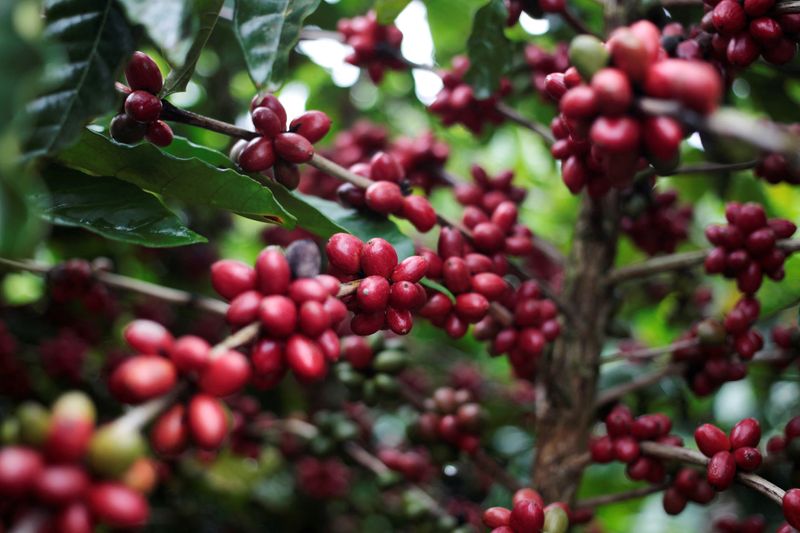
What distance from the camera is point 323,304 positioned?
84cm

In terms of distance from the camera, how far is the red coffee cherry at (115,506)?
58 centimetres

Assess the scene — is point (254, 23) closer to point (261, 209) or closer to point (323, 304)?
point (261, 209)

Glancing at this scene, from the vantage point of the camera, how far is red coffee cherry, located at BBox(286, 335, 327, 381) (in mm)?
788

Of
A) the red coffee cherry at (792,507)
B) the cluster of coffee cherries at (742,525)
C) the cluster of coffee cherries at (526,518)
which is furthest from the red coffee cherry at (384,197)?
the cluster of coffee cherries at (742,525)

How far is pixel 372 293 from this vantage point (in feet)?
3.06

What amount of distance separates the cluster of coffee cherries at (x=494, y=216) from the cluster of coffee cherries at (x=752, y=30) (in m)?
0.51

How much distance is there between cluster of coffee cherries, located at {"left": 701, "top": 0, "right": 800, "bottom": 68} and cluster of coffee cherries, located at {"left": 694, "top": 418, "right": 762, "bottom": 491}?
2.12 feet

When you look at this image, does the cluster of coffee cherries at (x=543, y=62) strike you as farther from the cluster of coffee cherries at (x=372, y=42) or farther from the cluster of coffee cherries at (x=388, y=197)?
the cluster of coffee cherries at (x=388, y=197)

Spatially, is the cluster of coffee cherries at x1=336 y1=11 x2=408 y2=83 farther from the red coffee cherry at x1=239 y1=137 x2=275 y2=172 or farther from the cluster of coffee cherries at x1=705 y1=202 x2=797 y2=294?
the cluster of coffee cherries at x1=705 y1=202 x2=797 y2=294

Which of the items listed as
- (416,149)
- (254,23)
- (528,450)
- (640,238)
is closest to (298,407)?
(528,450)

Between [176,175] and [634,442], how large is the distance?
1.01 meters

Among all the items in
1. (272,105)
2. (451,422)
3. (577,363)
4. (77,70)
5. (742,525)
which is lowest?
(742,525)

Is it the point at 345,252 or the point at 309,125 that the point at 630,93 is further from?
the point at 309,125

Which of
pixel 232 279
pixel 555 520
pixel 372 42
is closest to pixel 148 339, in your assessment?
pixel 232 279
